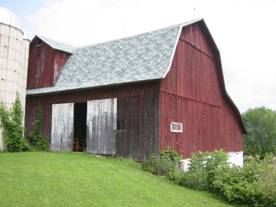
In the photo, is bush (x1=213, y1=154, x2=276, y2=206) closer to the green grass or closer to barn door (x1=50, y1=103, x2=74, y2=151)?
the green grass

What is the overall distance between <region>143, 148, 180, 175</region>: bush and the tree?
143 feet

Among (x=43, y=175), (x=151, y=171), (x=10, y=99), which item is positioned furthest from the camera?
(x=10, y=99)

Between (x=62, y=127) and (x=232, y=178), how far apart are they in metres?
11.5

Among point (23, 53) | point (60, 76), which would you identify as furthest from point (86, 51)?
point (23, 53)

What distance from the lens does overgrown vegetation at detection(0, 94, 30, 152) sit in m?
20.2

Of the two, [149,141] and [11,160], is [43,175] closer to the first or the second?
[11,160]

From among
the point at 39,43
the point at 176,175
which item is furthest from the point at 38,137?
the point at 176,175

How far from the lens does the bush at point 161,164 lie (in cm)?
1638

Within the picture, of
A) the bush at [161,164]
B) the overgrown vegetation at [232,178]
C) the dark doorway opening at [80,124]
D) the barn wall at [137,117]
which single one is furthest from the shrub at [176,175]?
the dark doorway opening at [80,124]

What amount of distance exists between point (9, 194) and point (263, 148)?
5519 cm

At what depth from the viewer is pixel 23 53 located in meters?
23.1

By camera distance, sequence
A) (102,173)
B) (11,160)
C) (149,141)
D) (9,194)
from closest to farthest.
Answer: (9,194)
(102,173)
(11,160)
(149,141)

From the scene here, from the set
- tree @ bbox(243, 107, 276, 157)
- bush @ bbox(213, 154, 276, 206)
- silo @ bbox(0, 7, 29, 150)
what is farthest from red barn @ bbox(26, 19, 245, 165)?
tree @ bbox(243, 107, 276, 157)

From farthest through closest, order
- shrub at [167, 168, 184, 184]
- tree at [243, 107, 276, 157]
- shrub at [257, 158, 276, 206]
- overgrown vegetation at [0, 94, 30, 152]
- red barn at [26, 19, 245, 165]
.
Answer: tree at [243, 107, 276, 157]
overgrown vegetation at [0, 94, 30, 152]
red barn at [26, 19, 245, 165]
shrub at [167, 168, 184, 184]
shrub at [257, 158, 276, 206]
